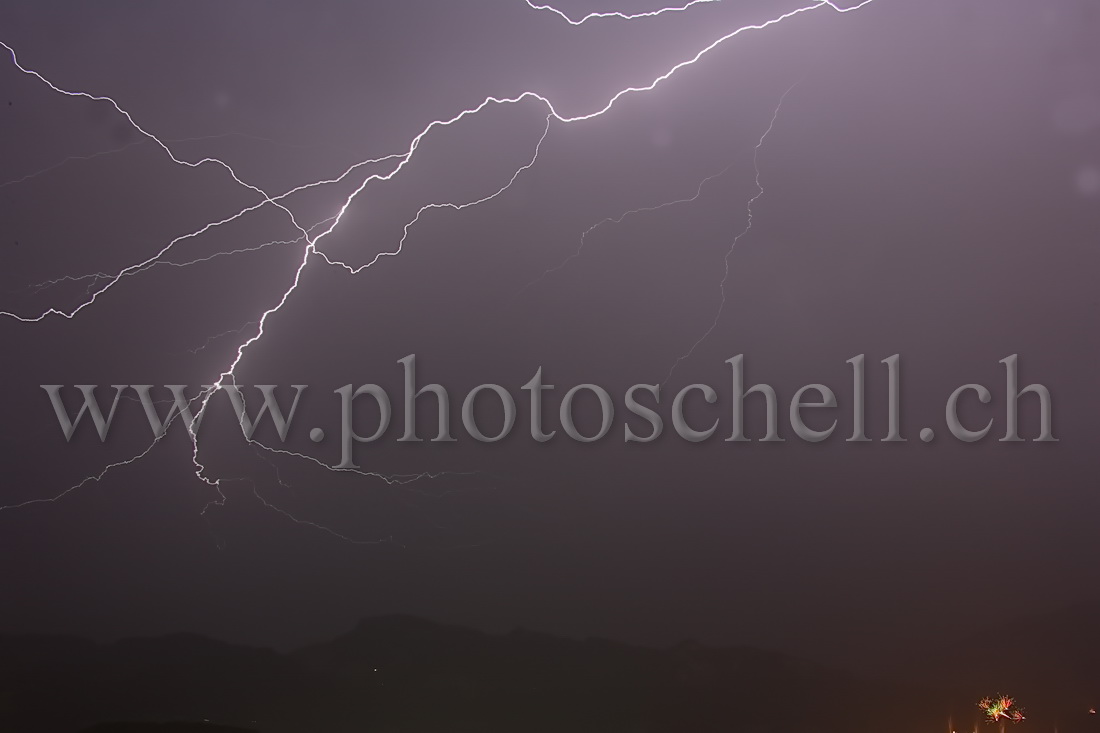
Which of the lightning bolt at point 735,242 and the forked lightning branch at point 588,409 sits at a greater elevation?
the lightning bolt at point 735,242

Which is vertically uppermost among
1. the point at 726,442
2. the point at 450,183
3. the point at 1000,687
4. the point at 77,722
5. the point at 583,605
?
the point at 450,183

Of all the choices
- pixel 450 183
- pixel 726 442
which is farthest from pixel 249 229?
pixel 726 442

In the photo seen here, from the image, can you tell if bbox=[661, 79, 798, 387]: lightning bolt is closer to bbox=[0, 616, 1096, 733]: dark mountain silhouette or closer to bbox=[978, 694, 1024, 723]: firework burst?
bbox=[0, 616, 1096, 733]: dark mountain silhouette

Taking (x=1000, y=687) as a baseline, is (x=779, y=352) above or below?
above

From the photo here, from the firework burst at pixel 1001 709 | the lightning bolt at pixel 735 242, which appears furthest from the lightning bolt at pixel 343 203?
the firework burst at pixel 1001 709

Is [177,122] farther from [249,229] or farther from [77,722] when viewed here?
[77,722]

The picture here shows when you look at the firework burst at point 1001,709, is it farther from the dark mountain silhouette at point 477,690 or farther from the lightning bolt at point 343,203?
the lightning bolt at point 343,203

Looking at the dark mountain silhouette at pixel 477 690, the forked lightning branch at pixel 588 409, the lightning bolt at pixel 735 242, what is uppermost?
the lightning bolt at pixel 735 242

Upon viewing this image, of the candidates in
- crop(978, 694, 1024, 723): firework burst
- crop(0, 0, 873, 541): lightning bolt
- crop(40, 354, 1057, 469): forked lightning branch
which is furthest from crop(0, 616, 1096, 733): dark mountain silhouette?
crop(40, 354, 1057, 469): forked lightning branch
